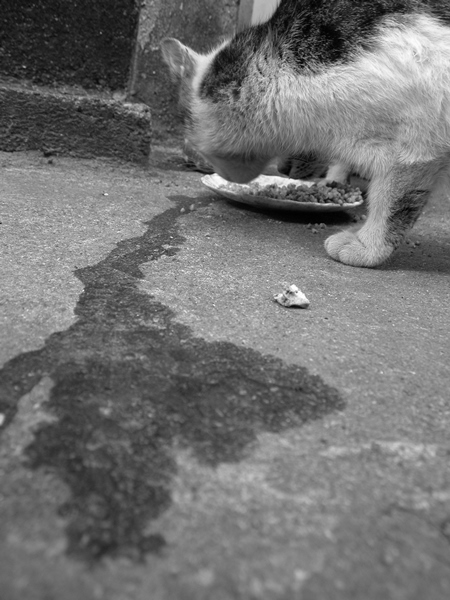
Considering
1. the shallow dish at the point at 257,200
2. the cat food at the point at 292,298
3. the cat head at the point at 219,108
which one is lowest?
the shallow dish at the point at 257,200

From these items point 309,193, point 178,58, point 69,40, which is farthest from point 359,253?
point 69,40

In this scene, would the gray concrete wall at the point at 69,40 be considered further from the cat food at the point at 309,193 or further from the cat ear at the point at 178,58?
the cat food at the point at 309,193

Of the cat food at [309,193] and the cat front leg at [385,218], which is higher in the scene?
the cat front leg at [385,218]

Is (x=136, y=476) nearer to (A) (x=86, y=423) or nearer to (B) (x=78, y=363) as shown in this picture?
(A) (x=86, y=423)

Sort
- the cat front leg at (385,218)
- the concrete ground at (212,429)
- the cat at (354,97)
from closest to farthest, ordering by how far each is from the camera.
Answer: the concrete ground at (212,429)
the cat at (354,97)
the cat front leg at (385,218)

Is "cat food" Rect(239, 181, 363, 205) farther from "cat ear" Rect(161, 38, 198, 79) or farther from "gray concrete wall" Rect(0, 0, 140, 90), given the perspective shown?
"gray concrete wall" Rect(0, 0, 140, 90)

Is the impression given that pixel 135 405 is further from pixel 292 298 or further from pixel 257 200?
pixel 257 200

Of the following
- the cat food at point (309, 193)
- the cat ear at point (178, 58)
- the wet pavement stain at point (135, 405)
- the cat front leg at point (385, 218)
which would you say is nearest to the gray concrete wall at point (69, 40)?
the cat ear at point (178, 58)

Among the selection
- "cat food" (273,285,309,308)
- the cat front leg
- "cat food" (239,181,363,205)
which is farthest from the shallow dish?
"cat food" (273,285,309,308)
